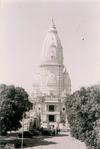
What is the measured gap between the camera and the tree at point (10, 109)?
36209 mm

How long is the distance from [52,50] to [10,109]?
6317cm

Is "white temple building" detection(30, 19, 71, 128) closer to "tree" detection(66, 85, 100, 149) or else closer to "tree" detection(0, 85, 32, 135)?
"tree" detection(0, 85, 32, 135)

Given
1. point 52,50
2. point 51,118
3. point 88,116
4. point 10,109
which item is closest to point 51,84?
point 52,50

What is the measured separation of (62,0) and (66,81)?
264ft

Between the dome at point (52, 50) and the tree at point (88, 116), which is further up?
the dome at point (52, 50)

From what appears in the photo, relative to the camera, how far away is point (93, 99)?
95.6ft

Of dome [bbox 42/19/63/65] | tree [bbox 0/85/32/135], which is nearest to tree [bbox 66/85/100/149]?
tree [bbox 0/85/32/135]

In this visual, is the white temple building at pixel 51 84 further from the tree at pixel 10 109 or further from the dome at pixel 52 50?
the tree at pixel 10 109

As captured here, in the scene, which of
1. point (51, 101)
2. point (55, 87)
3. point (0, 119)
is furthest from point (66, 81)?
point (0, 119)

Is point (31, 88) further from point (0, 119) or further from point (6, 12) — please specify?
point (6, 12)

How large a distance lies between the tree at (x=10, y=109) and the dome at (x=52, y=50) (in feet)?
183

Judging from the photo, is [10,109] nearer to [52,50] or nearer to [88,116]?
[88,116]

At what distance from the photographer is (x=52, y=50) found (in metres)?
101

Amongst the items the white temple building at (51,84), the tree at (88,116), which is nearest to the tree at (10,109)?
the tree at (88,116)
